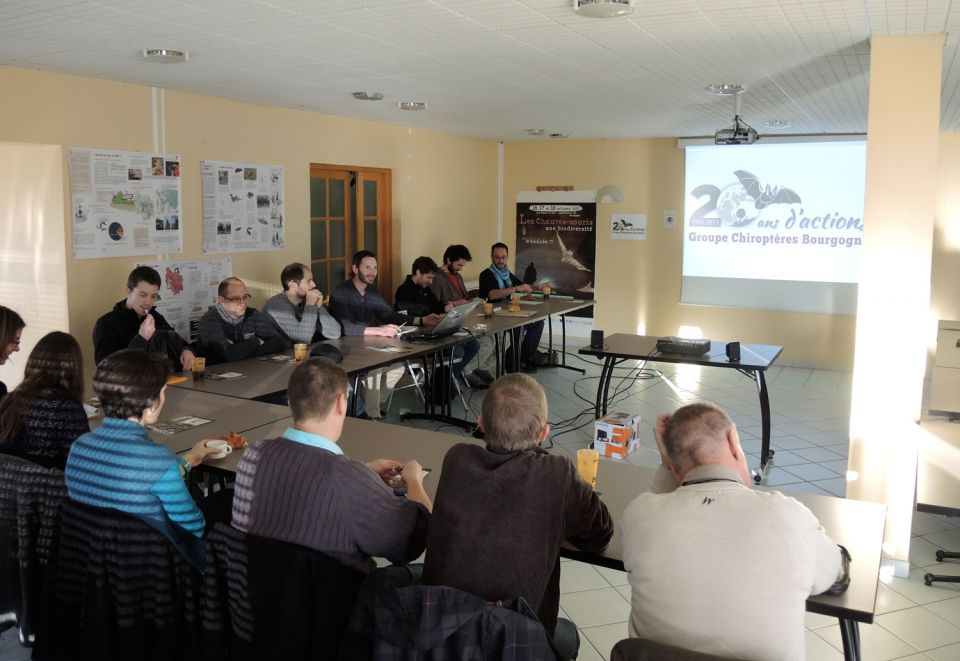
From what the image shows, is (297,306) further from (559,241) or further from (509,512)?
(559,241)

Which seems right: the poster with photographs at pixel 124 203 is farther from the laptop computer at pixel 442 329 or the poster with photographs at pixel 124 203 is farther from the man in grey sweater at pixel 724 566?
the man in grey sweater at pixel 724 566

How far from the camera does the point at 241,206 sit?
20.7ft

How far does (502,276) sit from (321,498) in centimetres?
659

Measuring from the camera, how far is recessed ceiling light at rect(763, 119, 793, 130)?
7.22 meters

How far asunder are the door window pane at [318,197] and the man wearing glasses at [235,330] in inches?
83.1

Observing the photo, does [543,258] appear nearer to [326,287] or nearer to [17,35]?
[326,287]

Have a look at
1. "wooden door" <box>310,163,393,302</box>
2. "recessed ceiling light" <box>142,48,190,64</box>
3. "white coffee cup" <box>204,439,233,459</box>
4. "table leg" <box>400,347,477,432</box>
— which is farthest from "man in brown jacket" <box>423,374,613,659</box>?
"wooden door" <box>310,163,393,302</box>

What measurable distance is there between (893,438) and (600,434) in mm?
1367

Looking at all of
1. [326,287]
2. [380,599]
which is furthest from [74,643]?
[326,287]

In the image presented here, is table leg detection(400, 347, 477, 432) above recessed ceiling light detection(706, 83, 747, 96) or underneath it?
underneath

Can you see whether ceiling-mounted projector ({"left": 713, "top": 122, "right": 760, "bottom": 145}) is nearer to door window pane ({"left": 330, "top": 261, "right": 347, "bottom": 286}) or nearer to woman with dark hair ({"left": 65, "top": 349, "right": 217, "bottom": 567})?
door window pane ({"left": 330, "top": 261, "right": 347, "bottom": 286})

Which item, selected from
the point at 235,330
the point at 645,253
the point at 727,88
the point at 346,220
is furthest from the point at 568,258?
the point at 235,330

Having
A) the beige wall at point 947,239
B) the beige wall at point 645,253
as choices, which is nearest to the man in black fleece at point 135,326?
the beige wall at point 645,253

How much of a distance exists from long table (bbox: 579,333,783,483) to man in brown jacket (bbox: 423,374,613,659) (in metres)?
3.20
